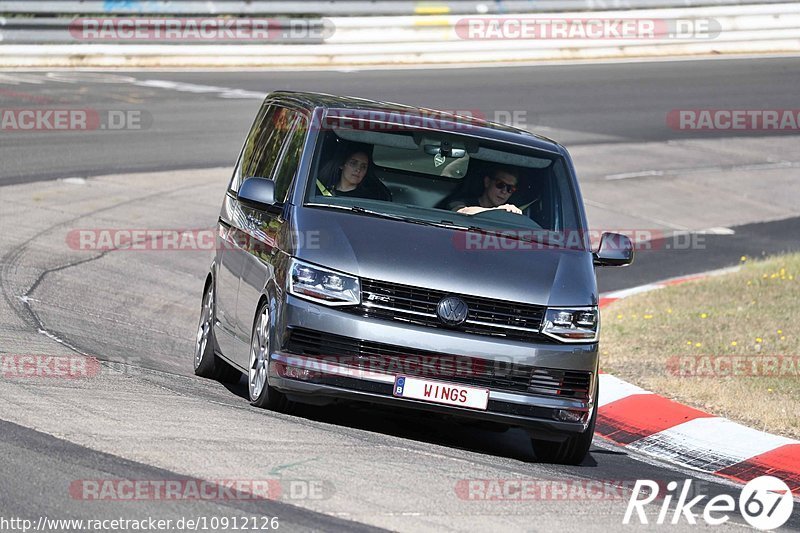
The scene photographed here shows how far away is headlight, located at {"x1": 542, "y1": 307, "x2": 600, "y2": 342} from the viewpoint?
7.98 metres

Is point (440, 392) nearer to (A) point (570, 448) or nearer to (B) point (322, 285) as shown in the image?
(B) point (322, 285)

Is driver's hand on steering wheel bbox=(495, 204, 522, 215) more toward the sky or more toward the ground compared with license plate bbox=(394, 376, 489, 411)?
more toward the sky

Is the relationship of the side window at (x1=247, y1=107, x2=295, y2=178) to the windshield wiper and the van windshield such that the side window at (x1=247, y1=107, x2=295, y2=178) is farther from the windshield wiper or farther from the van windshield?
the windshield wiper

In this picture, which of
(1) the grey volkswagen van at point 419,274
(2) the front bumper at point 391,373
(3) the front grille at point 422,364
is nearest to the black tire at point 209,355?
(1) the grey volkswagen van at point 419,274

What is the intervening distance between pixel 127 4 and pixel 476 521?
25.9 metres

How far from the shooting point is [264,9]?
31719 mm

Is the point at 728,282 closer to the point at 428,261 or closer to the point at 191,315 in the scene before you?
the point at 191,315

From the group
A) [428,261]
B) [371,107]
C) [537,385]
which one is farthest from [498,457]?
[371,107]

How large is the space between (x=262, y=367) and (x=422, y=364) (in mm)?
1045

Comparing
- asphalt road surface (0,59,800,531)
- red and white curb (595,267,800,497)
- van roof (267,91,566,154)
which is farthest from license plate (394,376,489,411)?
van roof (267,91,566,154)

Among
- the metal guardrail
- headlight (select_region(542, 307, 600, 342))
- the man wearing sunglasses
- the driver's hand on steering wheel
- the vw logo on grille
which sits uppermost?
the metal guardrail

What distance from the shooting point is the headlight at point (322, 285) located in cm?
779

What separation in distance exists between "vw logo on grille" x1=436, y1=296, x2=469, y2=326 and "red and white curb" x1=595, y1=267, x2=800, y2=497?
2140mm

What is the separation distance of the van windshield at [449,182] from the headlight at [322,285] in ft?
2.32
